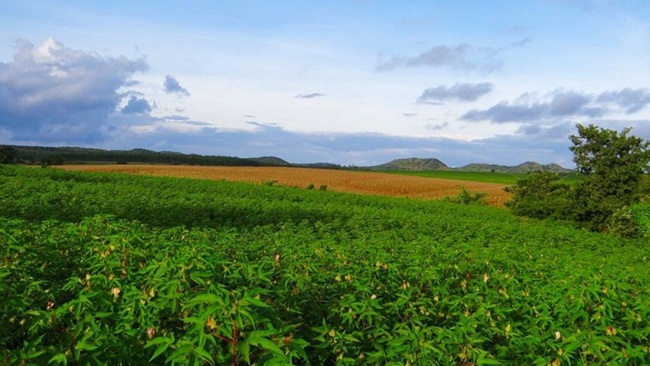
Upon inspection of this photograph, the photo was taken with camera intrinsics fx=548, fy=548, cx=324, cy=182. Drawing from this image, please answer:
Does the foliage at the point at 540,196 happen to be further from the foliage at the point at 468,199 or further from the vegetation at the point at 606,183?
the foliage at the point at 468,199

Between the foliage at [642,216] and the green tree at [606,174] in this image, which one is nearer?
the foliage at [642,216]

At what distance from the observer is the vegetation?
30895mm

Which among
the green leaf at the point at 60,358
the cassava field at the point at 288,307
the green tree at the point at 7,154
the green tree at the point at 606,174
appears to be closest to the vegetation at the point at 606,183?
the green tree at the point at 606,174

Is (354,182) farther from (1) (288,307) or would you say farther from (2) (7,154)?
(1) (288,307)

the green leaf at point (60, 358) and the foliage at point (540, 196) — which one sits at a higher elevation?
the green leaf at point (60, 358)

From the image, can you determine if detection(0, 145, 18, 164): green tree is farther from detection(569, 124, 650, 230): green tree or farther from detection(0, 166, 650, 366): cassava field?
detection(0, 166, 650, 366): cassava field

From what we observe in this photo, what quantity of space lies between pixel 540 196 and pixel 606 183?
259 inches

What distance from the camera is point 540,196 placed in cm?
3794

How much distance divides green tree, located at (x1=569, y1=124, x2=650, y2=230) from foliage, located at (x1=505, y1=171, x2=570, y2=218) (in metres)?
1.25

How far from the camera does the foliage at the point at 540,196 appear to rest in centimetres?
3419

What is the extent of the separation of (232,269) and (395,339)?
2.03 meters

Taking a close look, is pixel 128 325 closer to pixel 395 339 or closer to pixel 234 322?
pixel 234 322

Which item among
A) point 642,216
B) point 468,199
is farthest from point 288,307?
point 468,199

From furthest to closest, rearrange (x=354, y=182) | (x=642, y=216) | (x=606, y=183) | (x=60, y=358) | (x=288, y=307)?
1. (x=354, y=182)
2. (x=606, y=183)
3. (x=642, y=216)
4. (x=288, y=307)
5. (x=60, y=358)
